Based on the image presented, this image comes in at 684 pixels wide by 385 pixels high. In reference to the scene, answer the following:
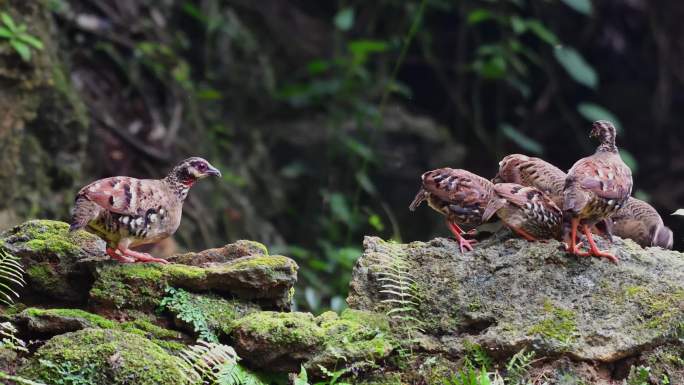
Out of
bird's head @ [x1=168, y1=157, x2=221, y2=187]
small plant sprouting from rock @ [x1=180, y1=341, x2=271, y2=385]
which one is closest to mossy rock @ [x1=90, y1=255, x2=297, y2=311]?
small plant sprouting from rock @ [x1=180, y1=341, x2=271, y2=385]

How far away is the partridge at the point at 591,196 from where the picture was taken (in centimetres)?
538

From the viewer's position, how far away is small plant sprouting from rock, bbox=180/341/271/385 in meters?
4.74

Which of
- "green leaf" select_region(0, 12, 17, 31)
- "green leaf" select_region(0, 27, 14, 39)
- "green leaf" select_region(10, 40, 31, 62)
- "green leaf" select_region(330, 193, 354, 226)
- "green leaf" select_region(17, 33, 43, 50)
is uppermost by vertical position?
"green leaf" select_region(0, 12, 17, 31)

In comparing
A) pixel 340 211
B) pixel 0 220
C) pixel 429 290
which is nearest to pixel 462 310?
pixel 429 290

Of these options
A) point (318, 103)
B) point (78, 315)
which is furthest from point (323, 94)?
point (78, 315)

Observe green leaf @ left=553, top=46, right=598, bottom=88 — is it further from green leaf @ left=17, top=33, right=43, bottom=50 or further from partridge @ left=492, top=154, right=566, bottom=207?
green leaf @ left=17, top=33, right=43, bottom=50

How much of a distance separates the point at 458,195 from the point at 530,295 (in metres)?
0.96

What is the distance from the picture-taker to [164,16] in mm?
13227

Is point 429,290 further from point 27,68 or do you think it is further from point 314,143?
point 314,143

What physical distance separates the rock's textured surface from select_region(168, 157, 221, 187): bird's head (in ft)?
4.38

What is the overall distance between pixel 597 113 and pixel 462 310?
27.0 ft

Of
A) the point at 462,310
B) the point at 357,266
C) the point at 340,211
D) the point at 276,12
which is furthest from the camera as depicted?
the point at 276,12

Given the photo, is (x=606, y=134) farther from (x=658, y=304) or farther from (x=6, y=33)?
(x=6, y=33)

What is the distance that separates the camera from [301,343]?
4980 millimetres
